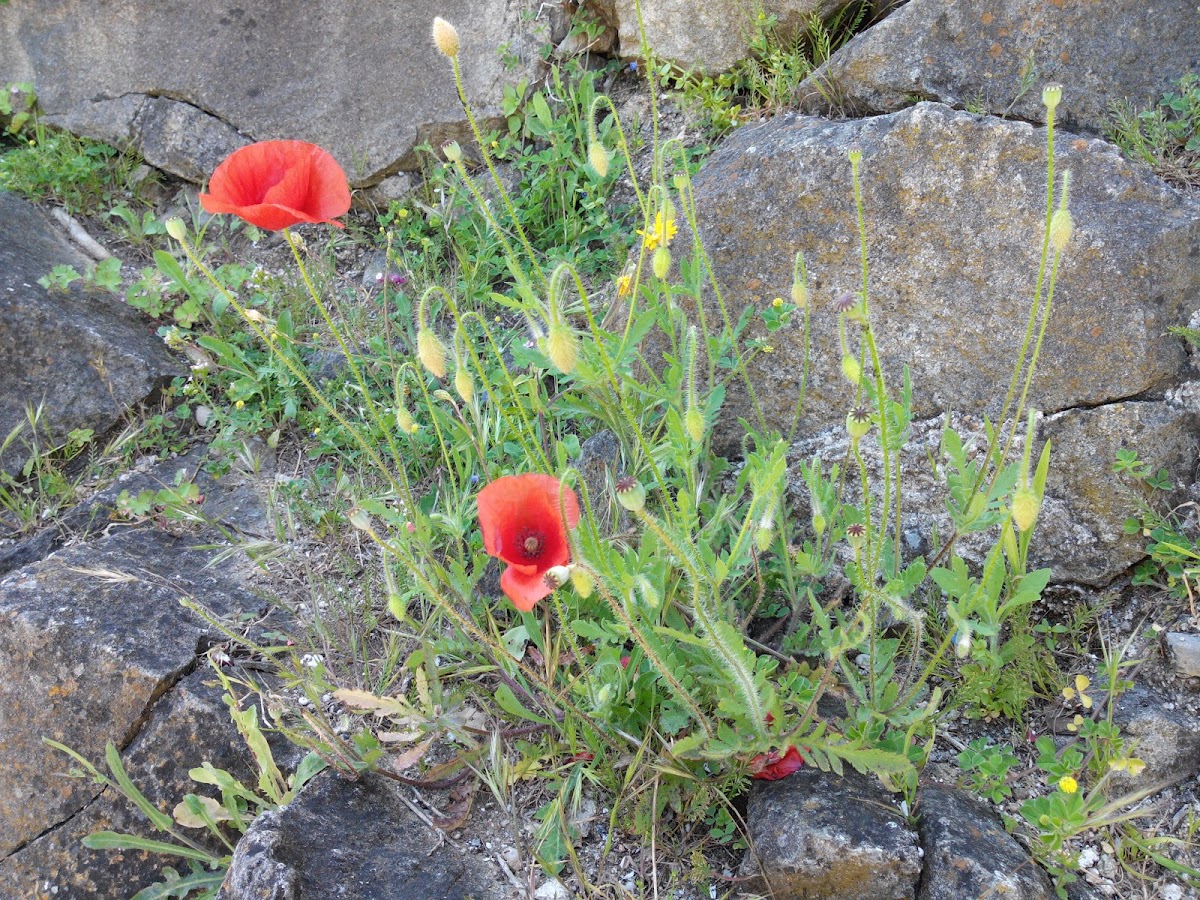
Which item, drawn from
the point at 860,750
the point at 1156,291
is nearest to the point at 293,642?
the point at 860,750

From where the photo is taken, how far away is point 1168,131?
9.07ft

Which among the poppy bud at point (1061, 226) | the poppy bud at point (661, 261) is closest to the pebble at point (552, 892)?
the poppy bud at point (661, 261)

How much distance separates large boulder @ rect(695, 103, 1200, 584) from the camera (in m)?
2.29

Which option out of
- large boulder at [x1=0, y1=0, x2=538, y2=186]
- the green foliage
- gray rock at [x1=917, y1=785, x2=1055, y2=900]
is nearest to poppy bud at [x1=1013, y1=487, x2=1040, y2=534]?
gray rock at [x1=917, y1=785, x2=1055, y2=900]

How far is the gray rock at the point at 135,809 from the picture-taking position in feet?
7.17

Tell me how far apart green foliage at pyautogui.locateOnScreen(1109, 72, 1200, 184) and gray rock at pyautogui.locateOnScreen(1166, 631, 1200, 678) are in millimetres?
1322

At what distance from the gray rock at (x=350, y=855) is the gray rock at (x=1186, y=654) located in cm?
147

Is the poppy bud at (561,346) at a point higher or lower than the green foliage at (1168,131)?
higher

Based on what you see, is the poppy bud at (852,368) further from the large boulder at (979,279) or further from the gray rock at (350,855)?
the gray rock at (350,855)

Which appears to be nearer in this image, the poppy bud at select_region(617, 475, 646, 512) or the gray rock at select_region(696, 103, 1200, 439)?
the poppy bud at select_region(617, 475, 646, 512)

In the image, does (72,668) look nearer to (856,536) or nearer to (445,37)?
(445,37)

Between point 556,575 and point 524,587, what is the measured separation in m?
0.10

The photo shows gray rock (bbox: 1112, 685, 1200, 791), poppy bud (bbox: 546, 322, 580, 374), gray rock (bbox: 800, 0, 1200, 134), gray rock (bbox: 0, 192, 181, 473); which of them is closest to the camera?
poppy bud (bbox: 546, 322, 580, 374)

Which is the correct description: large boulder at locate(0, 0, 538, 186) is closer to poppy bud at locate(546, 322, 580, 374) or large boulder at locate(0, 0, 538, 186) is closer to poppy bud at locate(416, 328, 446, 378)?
poppy bud at locate(416, 328, 446, 378)
